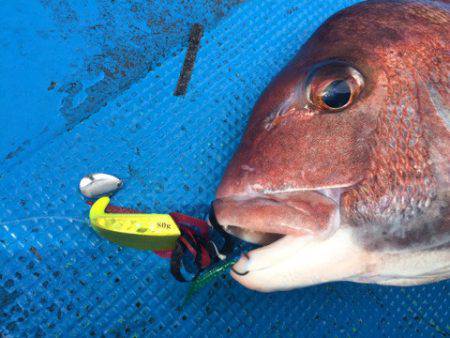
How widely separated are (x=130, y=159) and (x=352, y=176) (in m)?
0.81

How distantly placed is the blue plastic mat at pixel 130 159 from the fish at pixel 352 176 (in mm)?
434

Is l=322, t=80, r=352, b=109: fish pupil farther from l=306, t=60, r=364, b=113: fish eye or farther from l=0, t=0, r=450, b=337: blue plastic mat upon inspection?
l=0, t=0, r=450, b=337: blue plastic mat

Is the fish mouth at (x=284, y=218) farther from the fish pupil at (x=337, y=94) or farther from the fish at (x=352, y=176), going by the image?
the fish pupil at (x=337, y=94)

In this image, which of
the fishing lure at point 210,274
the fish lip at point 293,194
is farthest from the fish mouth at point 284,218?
the fishing lure at point 210,274

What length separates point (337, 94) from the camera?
93 cm

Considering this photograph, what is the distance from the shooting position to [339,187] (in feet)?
2.90

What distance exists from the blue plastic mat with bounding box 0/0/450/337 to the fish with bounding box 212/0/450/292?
43 centimetres

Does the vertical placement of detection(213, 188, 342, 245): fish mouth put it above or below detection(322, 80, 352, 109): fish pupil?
below

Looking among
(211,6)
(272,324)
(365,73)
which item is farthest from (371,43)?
(272,324)

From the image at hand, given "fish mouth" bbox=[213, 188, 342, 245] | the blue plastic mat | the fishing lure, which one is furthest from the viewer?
the blue plastic mat

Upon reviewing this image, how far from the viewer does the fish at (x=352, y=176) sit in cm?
86

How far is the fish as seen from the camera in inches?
34.0

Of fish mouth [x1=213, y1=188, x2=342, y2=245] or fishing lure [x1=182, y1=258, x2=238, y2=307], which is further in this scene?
fishing lure [x1=182, y1=258, x2=238, y2=307]

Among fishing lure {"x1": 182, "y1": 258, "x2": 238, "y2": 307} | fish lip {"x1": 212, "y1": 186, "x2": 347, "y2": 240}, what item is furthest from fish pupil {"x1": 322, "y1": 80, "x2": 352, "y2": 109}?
fishing lure {"x1": 182, "y1": 258, "x2": 238, "y2": 307}
